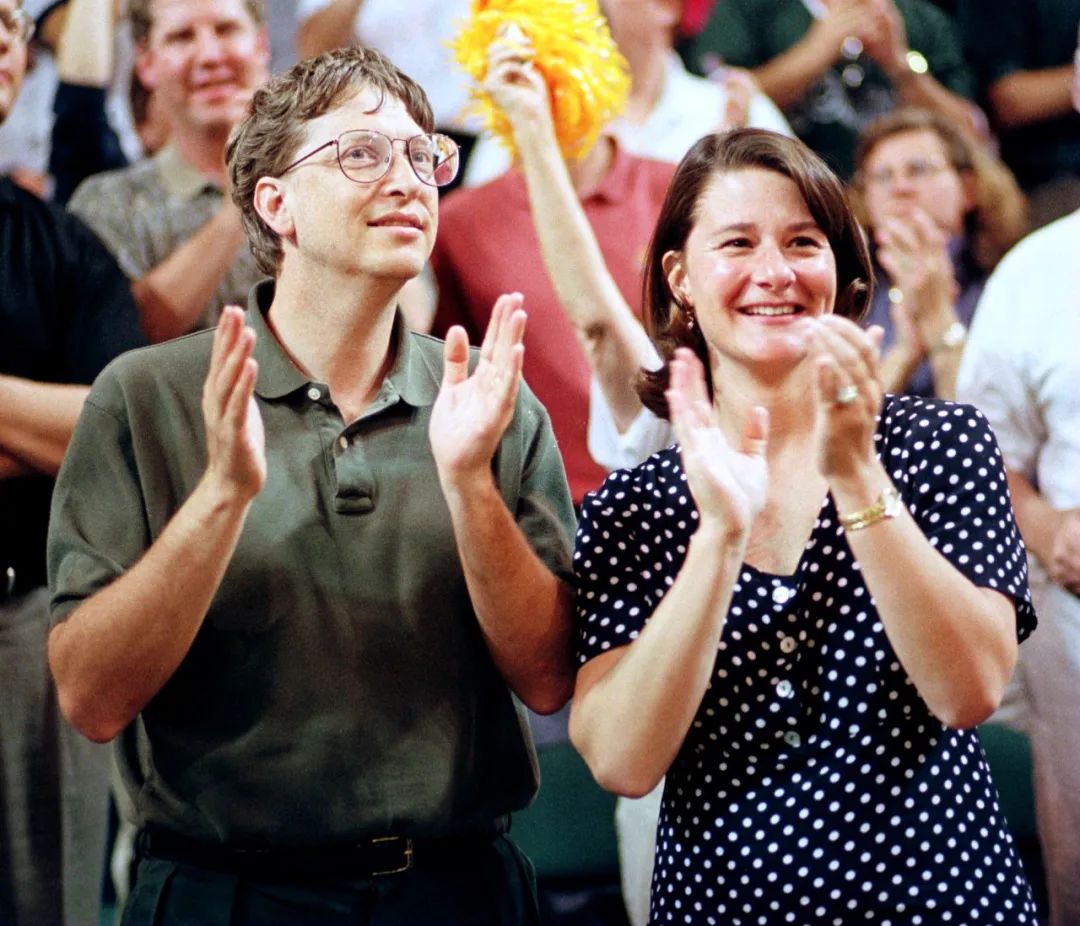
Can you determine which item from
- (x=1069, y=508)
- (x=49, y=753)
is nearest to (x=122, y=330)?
(x=49, y=753)

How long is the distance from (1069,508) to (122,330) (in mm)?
1801

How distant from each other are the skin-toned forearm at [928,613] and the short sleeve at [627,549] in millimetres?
290

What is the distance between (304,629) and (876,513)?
2.31 ft

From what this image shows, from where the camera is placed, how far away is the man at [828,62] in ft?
13.8

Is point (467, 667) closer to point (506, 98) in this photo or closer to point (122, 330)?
point (122, 330)

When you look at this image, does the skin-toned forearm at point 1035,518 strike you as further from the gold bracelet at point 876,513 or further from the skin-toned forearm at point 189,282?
the skin-toned forearm at point 189,282

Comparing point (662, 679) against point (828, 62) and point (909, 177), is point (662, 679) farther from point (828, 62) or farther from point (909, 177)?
point (828, 62)

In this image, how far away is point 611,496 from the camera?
6.36 ft

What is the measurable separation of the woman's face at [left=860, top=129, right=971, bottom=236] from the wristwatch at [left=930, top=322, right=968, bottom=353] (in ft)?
1.52

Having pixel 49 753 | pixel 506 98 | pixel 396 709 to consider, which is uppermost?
pixel 506 98

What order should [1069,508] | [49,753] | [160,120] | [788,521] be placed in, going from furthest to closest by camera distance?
[160,120], [1069,508], [49,753], [788,521]

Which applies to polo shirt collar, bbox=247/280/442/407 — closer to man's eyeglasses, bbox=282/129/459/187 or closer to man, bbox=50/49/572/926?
man, bbox=50/49/572/926

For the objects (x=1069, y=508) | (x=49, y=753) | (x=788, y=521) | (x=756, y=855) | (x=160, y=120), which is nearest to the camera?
(x=756, y=855)

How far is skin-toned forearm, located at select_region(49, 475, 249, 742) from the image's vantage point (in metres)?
1.72
